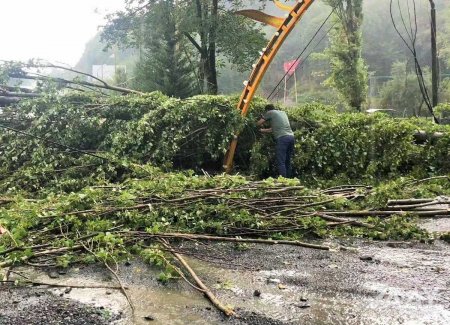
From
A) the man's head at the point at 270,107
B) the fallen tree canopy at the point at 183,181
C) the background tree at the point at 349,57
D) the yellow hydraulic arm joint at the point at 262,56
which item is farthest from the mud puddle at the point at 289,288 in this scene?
the background tree at the point at 349,57

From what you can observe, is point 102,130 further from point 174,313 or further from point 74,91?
point 174,313

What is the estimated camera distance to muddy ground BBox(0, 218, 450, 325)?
8.77 ft

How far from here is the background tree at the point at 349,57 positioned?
18.6 m

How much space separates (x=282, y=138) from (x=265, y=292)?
207 inches

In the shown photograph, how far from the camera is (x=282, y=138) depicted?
8.12 m

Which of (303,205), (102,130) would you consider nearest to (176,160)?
(102,130)

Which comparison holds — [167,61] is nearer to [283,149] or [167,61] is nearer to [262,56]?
[262,56]

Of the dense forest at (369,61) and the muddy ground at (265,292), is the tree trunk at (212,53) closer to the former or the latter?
the dense forest at (369,61)

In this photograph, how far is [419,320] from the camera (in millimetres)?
2607

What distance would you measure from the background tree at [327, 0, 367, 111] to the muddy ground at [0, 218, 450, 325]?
50.8 ft

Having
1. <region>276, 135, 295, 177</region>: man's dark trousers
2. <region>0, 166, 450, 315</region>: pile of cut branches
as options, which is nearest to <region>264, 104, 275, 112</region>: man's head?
<region>276, 135, 295, 177</region>: man's dark trousers

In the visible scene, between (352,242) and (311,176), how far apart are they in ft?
14.1

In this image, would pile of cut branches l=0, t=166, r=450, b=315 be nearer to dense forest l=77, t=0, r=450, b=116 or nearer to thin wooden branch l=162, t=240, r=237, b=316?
thin wooden branch l=162, t=240, r=237, b=316

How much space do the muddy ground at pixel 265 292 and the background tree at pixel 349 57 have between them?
610 inches
